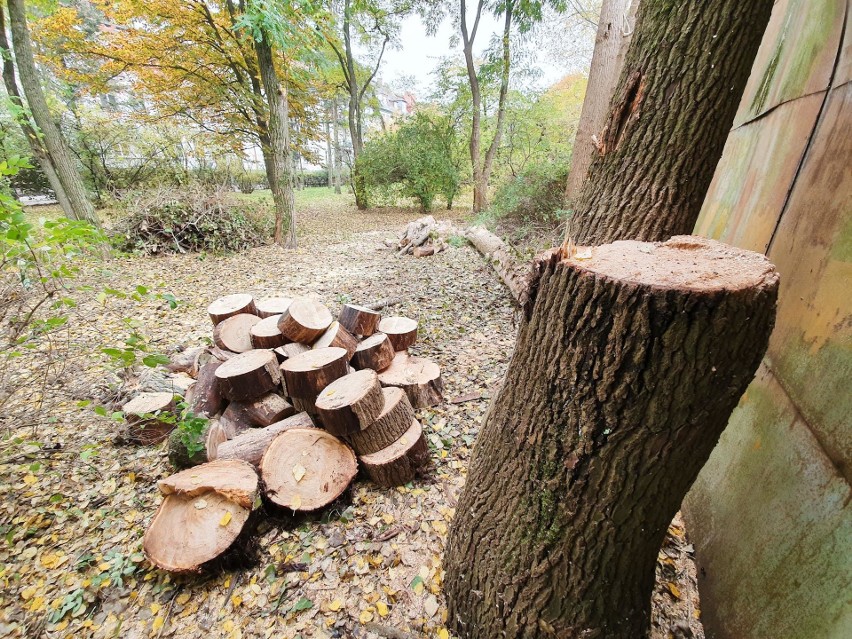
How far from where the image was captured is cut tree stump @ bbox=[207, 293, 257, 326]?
2.96m

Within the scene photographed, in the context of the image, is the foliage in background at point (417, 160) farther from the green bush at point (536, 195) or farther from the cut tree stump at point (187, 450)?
the cut tree stump at point (187, 450)

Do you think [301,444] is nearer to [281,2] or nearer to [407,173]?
[281,2]

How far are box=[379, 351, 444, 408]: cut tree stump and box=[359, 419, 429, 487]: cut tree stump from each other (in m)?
0.47

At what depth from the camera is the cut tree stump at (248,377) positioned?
7.53ft

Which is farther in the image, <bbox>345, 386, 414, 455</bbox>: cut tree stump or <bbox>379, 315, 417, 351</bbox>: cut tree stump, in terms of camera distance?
<bbox>379, 315, 417, 351</bbox>: cut tree stump

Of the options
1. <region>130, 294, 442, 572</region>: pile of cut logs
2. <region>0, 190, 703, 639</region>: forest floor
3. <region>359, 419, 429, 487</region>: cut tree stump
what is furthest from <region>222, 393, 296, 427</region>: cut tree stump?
<region>359, 419, 429, 487</region>: cut tree stump

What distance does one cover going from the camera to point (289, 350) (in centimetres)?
261

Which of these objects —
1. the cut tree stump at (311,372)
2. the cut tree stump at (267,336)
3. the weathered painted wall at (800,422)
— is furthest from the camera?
the cut tree stump at (267,336)

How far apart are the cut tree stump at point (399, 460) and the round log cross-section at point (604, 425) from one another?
0.74m

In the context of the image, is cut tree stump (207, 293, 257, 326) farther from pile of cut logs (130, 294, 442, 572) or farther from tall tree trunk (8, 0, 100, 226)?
tall tree trunk (8, 0, 100, 226)

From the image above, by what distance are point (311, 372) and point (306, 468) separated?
0.58 metres

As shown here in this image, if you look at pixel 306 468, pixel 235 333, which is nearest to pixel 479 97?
pixel 235 333

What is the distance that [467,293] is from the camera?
195 inches

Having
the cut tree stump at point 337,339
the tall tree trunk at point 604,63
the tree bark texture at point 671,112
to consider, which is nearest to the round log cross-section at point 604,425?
the tree bark texture at point 671,112
